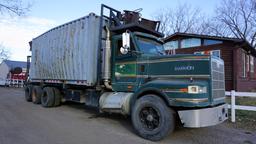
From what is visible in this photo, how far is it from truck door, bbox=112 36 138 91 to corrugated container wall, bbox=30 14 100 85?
37.9 inches

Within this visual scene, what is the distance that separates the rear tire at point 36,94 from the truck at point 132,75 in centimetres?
67

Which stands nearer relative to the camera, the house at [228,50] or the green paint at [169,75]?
the green paint at [169,75]

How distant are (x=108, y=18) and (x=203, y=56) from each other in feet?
14.0

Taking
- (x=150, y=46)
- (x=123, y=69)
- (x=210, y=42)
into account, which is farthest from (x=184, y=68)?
(x=210, y=42)

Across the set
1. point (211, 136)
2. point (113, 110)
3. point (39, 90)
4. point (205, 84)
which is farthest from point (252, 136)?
point (39, 90)

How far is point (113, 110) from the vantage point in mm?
8484

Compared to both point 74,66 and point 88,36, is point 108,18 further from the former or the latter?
point 74,66

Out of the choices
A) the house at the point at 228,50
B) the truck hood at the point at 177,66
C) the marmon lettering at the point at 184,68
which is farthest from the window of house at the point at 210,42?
the marmon lettering at the point at 184,68

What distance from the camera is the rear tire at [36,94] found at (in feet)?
45.3

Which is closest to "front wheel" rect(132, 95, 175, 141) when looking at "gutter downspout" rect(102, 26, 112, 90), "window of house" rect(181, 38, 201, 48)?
"gutter downspout" rect(102, 26, 112, 90)

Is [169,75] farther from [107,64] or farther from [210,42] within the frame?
[210,42]

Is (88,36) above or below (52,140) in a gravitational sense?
above

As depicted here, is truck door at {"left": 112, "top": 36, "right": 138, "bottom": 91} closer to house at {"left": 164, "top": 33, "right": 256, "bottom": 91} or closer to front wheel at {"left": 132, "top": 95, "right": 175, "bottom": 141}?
front wheel at {"left": 132, "top": 95, "right": 175, "bottom": 141}

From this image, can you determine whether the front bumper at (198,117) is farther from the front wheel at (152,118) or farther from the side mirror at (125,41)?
the side mirror at (125,41)
